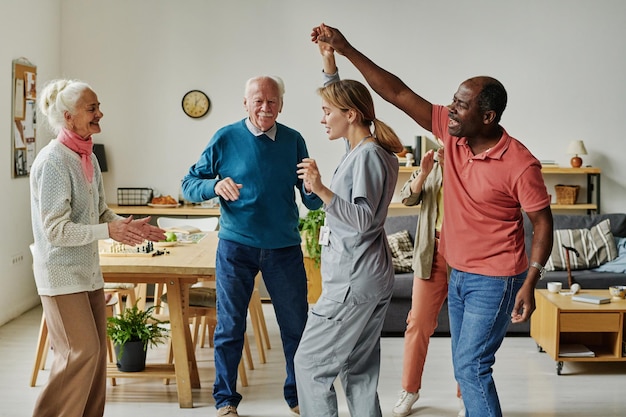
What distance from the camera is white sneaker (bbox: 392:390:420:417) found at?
4352 mm

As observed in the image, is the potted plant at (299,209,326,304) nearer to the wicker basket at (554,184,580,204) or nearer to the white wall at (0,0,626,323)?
the white wall at (0,0,626,323)

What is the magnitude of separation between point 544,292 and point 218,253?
99.5 inches

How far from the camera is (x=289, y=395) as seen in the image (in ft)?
14.1

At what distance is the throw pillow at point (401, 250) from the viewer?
633cm

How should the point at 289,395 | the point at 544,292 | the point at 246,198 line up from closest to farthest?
the point at 246,198
the point at 289,395
the point at 544,292

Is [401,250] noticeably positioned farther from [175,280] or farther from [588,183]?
[175,280]

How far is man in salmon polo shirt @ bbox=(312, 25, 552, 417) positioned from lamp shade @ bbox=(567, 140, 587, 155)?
14.7 ft

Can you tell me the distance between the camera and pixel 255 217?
3998 millimetres

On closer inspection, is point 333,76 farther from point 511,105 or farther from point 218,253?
point 511,105

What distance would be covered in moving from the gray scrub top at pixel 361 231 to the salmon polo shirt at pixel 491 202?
0.85ft

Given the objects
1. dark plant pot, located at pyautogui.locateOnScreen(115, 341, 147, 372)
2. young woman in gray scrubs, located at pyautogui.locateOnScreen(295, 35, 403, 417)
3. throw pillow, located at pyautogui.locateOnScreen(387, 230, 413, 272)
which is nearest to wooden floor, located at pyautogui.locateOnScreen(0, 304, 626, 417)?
dark plant pot, located at pyautogui.locateOnScreen(115, 341, 147, 372)

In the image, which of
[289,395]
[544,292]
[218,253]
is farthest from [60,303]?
[544,292]

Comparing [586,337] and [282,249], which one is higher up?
[282,249]

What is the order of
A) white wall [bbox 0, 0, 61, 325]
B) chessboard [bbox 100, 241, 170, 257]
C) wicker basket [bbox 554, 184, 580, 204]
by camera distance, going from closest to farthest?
chessboard [bbox 100, 241, 170, 257], white wall [bbox 0, 0, 61, 325], wicker basket [bbox 554, 184, 580, 204]
